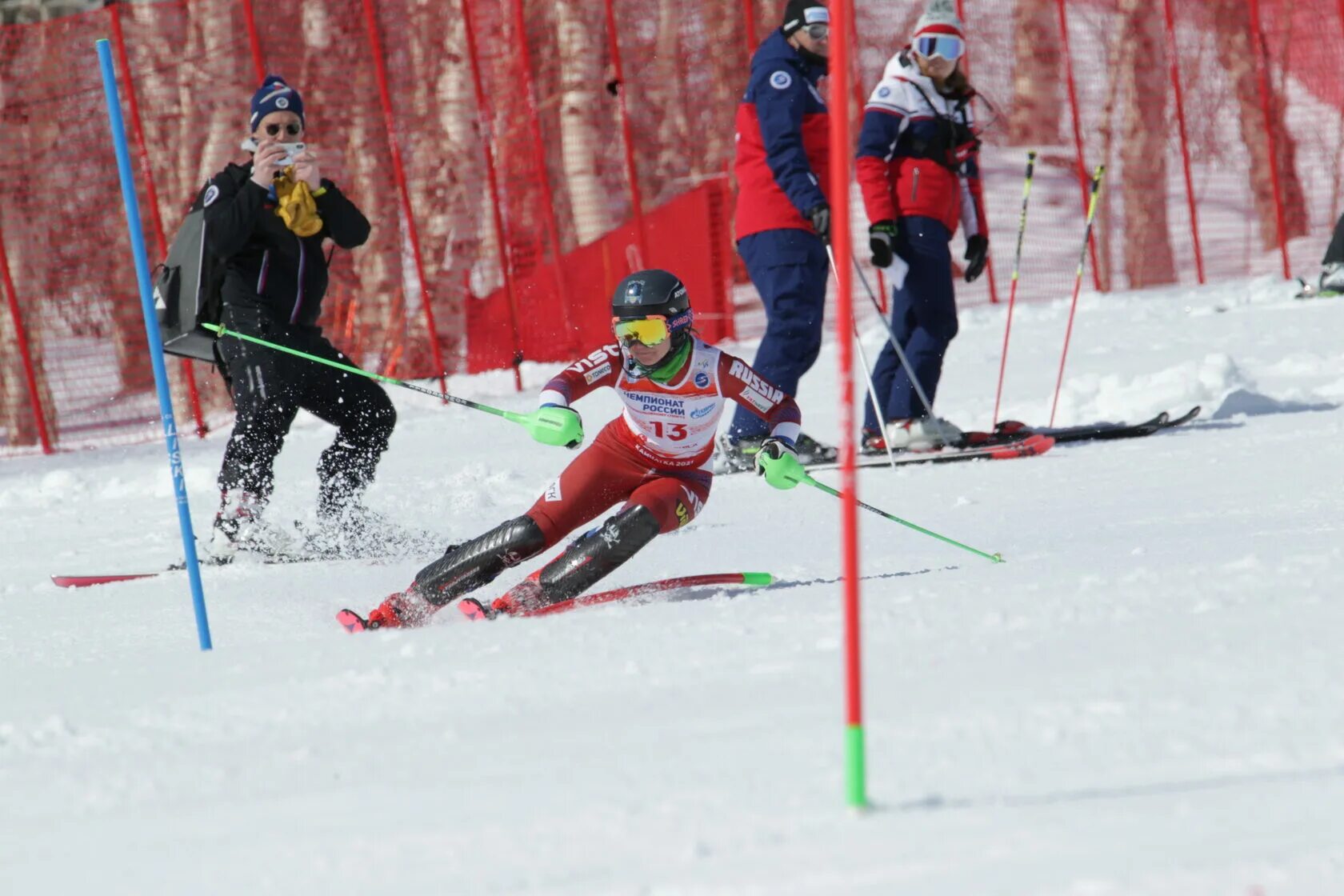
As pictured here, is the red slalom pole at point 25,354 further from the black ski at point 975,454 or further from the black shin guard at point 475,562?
the black shin guard at point 475,562

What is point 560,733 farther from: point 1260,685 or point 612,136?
point 612,136

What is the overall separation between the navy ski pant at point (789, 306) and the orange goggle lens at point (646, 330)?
86.2 inches

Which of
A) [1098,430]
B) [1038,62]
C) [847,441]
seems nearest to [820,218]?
[1098,430]

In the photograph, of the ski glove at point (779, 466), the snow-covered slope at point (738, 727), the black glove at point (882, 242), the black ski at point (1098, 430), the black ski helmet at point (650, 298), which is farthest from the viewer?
the black ski at point (1098, 430)

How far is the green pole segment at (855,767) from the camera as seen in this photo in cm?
251

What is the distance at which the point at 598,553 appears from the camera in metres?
4.73

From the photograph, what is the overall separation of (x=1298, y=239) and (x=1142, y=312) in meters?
3.43

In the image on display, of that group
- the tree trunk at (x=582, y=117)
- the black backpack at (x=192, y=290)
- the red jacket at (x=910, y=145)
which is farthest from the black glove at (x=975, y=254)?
the tree trunk at (x=582, y=117)

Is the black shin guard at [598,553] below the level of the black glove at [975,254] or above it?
below

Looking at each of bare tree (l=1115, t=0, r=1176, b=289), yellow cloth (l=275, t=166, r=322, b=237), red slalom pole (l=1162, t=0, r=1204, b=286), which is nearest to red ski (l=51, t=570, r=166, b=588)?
yellow cloth (l=275, t=166, r=322, b=237)

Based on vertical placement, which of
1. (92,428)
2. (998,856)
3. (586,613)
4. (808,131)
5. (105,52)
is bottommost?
(92,428)

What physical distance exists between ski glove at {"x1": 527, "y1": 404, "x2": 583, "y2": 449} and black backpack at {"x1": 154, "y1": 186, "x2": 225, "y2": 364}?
1.78 m

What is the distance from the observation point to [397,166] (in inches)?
456

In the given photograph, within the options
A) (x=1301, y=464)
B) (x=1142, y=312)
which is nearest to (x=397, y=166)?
(x=1142, y=312)
